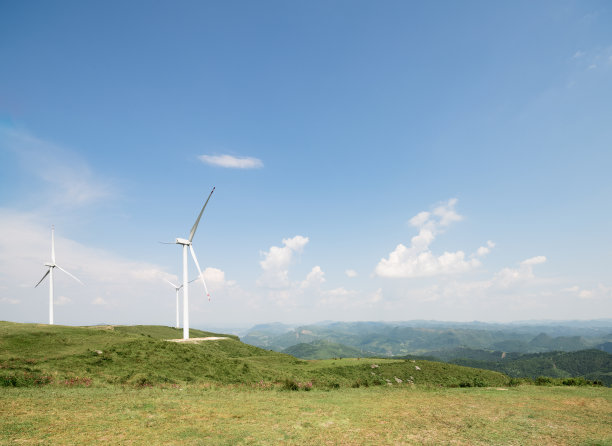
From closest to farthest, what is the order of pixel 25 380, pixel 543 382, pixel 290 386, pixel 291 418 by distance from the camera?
1. pixel 291 418
2. pixel 25 380
3. pixel 290 386
4. pixel 543 382

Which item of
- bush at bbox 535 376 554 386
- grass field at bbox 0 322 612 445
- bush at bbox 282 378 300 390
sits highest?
grass field at bbox 0 322 612 445

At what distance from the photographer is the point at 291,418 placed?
20641mm

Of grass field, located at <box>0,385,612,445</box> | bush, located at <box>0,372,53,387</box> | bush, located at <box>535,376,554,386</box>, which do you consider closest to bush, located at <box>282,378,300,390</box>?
grass field, located at <box>0,385,612,445</box>

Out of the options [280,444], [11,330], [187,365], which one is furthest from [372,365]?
[11,330]

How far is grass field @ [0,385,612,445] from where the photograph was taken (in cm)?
1673

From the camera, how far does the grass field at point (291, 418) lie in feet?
54.9

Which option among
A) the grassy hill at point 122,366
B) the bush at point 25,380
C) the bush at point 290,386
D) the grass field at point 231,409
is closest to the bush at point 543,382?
the grassy hill at point 122,366

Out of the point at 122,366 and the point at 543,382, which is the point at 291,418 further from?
the point at 543,382

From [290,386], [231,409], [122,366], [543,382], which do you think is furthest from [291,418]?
[543,382]

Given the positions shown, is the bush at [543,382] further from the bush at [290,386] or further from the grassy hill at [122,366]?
the bush at [290,386]

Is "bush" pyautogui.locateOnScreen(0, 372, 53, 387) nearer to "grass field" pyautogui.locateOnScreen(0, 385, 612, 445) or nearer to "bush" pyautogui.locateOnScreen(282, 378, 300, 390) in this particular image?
"grass field" pyautogui.locateOnScreen(0, 385, 612, 445)

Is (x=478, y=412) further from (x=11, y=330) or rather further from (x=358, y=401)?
(x=11, y=330)

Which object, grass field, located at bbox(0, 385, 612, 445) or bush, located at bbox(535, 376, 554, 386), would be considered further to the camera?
bush, located at bbox(535, 376, 554, 386)

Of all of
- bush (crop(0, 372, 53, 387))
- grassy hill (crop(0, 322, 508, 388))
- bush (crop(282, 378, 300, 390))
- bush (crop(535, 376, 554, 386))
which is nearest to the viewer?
bush (crop(0, 372, 53, 387))
